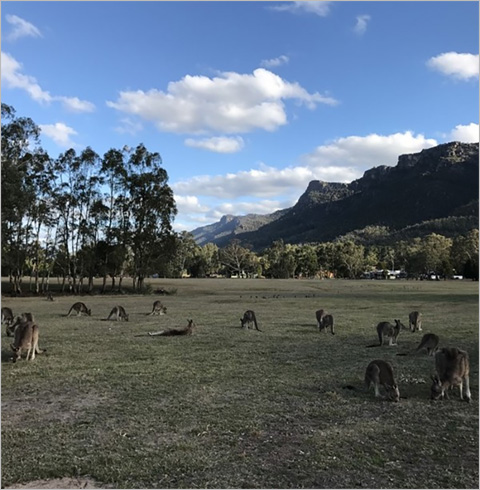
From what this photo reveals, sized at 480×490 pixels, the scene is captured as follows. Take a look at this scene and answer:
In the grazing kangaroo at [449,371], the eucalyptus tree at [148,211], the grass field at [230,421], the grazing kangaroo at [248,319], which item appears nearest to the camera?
Answer: the grass field at [230,421]

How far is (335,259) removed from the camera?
422 feet

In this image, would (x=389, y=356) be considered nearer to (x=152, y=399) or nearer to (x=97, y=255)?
(x=152, y=399)

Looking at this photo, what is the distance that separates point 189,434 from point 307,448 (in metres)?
1.65

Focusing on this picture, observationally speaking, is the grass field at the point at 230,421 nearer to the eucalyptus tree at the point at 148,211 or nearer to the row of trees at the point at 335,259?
the eucalyptus tree at the point at 148,211

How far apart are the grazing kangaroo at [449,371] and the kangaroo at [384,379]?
2.13ft

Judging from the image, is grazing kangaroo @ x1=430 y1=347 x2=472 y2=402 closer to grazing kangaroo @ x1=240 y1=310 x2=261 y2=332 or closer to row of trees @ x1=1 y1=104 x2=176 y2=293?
grazing kangaroo @ x1=240 y1=310 x2=261 y2=332

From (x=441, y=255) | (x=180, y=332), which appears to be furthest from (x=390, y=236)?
(x=180, y=332)

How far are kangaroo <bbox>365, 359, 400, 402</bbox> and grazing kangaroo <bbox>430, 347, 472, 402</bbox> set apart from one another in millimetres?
650

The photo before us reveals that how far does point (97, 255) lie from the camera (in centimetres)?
5491

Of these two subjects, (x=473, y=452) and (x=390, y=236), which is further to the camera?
(x=390, y=236)

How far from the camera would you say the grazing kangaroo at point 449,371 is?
316 inches

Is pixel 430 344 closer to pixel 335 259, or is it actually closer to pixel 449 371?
pixel 449 371

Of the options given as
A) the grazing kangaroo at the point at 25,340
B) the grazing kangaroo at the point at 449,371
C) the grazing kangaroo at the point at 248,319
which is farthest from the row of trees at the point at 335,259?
the grazing kangaroo at the point at 449,371

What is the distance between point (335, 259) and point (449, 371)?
123 metres
